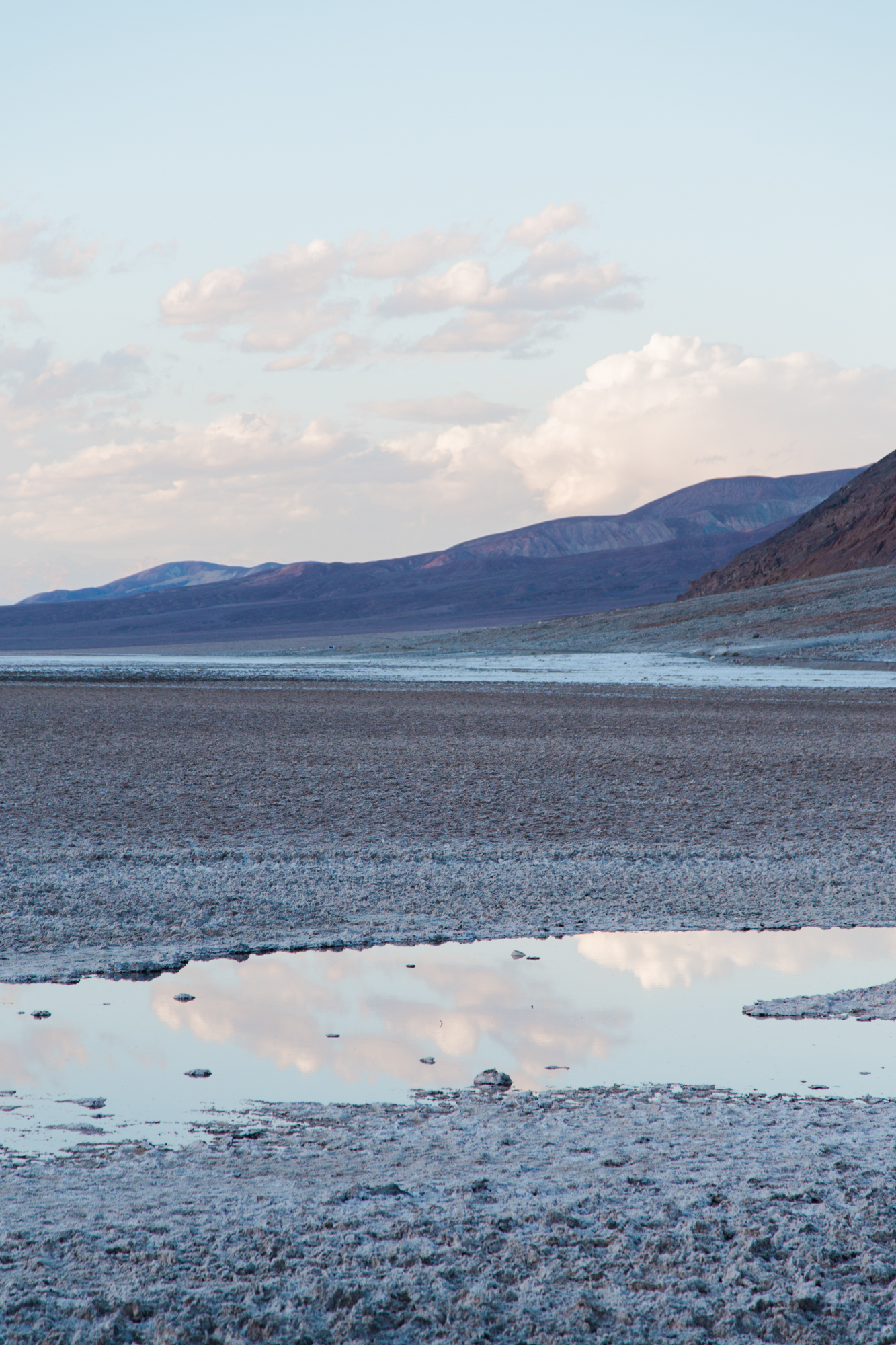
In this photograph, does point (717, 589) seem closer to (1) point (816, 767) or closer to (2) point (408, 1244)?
(1) point (816, 767)

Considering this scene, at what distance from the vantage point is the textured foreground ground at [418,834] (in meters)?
5.87

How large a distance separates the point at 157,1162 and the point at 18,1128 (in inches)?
19.8

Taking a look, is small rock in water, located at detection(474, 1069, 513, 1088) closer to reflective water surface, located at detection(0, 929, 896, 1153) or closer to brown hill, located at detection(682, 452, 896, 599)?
reflective water surface, located at detection(0, 929, 896, 1153)

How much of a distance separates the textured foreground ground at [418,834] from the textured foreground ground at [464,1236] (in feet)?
7.53

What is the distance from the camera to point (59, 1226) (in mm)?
2510

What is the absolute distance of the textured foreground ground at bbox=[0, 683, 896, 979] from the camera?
5.87 metres

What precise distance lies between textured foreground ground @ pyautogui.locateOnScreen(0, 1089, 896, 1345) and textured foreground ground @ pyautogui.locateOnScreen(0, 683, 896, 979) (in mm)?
2295

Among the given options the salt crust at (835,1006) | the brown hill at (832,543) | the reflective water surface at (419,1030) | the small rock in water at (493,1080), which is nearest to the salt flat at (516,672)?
the reflective water surface at (419,1030)

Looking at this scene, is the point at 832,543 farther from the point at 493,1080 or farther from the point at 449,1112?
the point at 449,1112

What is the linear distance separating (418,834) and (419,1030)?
3.91 metres

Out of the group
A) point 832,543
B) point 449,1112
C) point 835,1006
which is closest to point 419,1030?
point 449,1112

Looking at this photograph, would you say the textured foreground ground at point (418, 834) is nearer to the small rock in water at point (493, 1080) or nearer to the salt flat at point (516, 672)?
the small rock in water at point (493, 1080)

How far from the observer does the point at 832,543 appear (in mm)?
73625

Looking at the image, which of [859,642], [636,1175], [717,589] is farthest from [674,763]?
[717,589]
